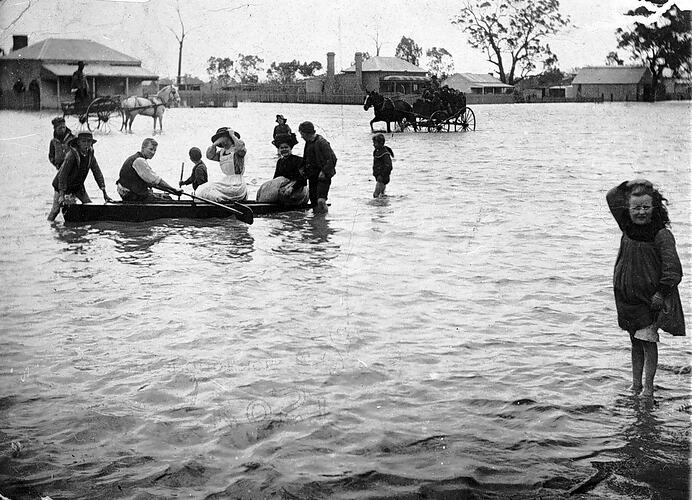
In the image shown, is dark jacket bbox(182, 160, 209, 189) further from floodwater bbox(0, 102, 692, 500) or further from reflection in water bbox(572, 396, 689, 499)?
reflection in water bbox(572, 396, 689, 499)

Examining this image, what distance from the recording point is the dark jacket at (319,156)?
1170 centimetres

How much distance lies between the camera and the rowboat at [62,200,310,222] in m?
11.1

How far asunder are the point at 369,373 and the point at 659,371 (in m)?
1.97

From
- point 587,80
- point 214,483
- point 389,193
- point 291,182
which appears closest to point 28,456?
point 214,483

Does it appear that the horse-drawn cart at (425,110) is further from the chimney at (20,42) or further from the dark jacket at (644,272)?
the dark jacket at (644,272)

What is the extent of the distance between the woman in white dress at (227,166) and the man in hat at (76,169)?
1.50 m

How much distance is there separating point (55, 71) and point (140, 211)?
5.45 metres

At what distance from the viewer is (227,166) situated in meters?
11.9

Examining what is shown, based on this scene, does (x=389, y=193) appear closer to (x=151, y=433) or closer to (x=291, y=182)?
(x=291, y=182)

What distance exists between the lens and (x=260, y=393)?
5.11m

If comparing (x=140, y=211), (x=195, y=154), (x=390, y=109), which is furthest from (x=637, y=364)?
(x=390, y=109)

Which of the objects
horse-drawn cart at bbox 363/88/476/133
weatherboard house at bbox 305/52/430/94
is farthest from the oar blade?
horse-drawn cart at bbox 363/88/476/133

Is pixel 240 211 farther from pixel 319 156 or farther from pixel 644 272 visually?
pixel 644 272

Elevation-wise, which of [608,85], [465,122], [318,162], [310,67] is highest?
[608,85]
